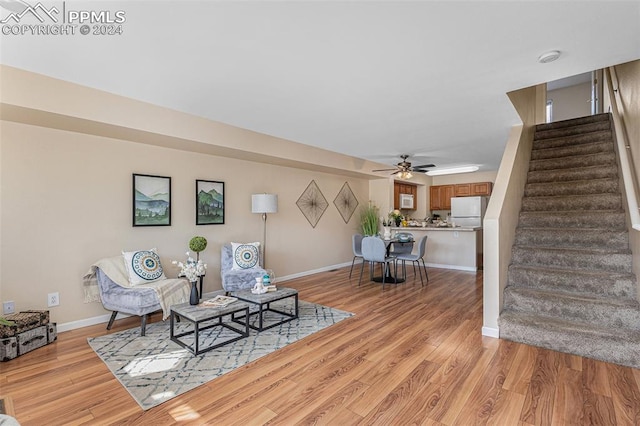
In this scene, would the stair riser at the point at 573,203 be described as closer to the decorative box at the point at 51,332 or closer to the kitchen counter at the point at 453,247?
the kitchen counter at the point at 453,247

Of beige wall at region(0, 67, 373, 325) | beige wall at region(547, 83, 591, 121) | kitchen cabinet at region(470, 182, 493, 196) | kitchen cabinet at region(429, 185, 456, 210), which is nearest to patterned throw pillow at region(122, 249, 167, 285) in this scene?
beige wall at region(0, 67, 373, 325)

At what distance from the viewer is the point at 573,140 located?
4.39 m

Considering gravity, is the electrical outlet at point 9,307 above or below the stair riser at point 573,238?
below

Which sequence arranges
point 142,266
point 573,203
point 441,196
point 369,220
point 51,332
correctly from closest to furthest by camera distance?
point 51,332 < point 142,266 < point 573,203 < point 369,220 < point 441,196

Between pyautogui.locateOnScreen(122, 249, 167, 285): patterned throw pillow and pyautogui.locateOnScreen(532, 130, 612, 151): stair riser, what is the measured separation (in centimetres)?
561

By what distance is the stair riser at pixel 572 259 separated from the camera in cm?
293

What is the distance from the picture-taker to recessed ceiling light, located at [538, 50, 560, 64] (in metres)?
2.23

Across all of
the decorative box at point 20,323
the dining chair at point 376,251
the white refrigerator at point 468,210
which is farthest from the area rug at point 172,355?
A: the white refrigerator at point 468,210

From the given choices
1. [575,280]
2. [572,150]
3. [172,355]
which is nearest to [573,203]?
[572,150]

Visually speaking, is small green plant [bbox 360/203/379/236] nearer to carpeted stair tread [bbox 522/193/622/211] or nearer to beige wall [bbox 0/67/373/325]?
beige wall [bbox 0/67/373/325]

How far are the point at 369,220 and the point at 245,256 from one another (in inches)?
132

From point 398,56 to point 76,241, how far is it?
371cm

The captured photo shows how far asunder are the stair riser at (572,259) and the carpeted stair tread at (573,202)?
78cm

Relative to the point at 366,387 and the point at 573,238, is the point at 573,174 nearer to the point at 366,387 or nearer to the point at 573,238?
the point at 573,238
